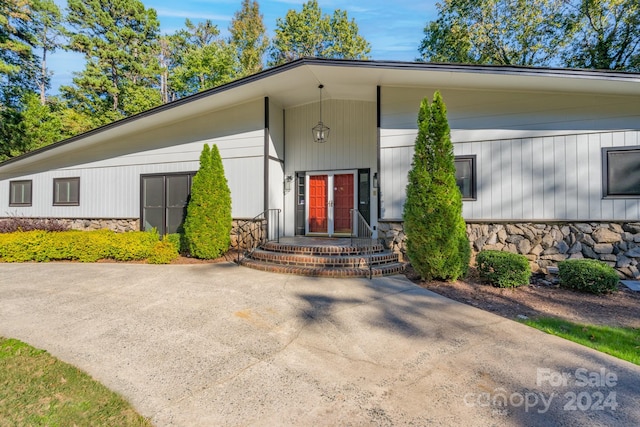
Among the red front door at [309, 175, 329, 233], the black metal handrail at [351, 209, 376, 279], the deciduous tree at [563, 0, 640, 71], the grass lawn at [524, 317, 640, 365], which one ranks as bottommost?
the grass lawn at [524, 317, 640, 365]

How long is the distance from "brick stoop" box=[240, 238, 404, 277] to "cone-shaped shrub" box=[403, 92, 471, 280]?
0.98 meters

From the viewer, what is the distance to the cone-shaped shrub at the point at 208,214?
7555 mm

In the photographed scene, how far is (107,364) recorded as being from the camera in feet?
8.80

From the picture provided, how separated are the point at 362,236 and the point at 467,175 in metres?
3.18

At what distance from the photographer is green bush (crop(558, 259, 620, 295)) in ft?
16.2

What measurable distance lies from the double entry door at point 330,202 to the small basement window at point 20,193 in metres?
11.9

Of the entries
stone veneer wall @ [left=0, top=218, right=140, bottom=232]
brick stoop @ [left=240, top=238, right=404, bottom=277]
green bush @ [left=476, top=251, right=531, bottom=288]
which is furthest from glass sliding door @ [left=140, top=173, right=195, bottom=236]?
green bush @ [left=476, top=251, right=531, bottom=288]

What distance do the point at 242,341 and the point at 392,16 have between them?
1636 centimetres

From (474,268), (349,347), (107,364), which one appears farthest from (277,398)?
(474,268)

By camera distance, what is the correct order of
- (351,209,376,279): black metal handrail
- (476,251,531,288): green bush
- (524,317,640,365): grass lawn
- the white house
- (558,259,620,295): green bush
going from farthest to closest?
(351,209,376,279): black metal handrail < the white house < (476,251,531,288): green bush < (558,259,620,295): green bush < (524,317,640,365): grass lawn

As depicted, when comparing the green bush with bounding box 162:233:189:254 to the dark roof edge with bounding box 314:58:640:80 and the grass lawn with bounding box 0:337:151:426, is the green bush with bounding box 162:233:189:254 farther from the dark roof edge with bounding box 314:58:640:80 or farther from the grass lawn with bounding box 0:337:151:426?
the dark roof edge with bounding box 314:58:640:80

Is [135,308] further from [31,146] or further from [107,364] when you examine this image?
[31,146]

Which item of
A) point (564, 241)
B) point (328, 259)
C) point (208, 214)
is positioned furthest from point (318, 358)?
point (564, 241)

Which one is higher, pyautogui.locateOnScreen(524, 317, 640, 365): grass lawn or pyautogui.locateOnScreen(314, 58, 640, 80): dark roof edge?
pyautogui.locateOnScreen(314, 58, 640, 80): dark roof edge
